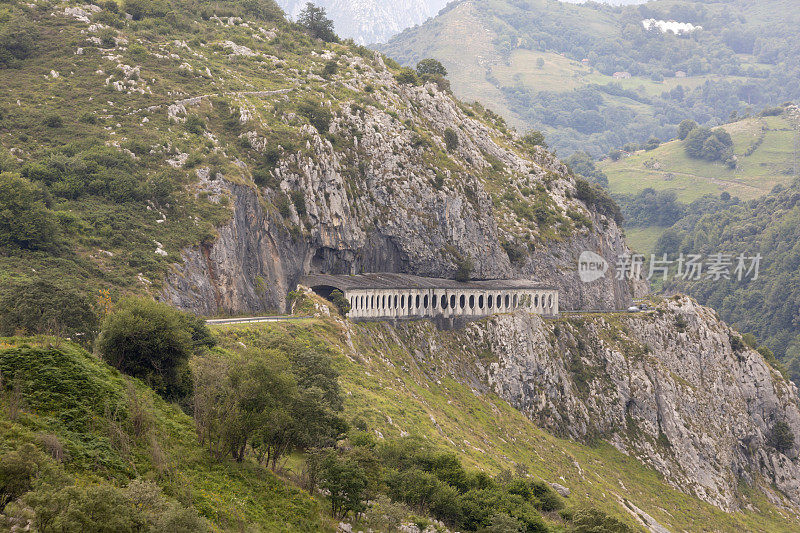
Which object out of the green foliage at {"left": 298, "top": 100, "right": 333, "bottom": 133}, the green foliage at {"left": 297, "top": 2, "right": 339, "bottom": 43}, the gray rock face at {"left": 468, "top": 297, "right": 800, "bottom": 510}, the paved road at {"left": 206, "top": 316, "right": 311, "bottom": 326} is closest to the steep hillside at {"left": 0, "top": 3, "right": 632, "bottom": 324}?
the green foliage at {"left": 298, "top": 100, "right": 333, "bottom": 133}

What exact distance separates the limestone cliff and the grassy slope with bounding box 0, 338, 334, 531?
242 ft

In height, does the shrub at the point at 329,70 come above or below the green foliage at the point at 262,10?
below

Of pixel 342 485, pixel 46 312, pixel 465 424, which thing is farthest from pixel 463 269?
pixel 46 312

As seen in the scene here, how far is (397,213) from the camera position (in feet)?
448

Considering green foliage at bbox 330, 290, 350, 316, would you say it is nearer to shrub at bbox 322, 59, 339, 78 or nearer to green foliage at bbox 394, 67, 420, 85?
shrub at bbox 322, 59, 339, 78

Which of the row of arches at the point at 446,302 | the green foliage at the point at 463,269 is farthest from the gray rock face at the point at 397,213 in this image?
the row of arches at the point at 446,302

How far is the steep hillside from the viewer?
90125 millimetres

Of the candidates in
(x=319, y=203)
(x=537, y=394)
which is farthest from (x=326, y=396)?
(x=537, y=394)

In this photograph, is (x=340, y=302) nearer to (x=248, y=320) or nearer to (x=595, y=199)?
(x=248, y=320)

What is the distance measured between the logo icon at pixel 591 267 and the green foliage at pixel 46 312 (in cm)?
12169

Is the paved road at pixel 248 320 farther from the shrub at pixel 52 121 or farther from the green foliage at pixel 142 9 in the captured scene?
the green foliage at pixel 142 9

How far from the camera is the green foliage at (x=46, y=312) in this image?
181ft

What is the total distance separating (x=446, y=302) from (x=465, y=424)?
3177 centimetres

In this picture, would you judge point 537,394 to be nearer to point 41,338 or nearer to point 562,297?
point 562,297
